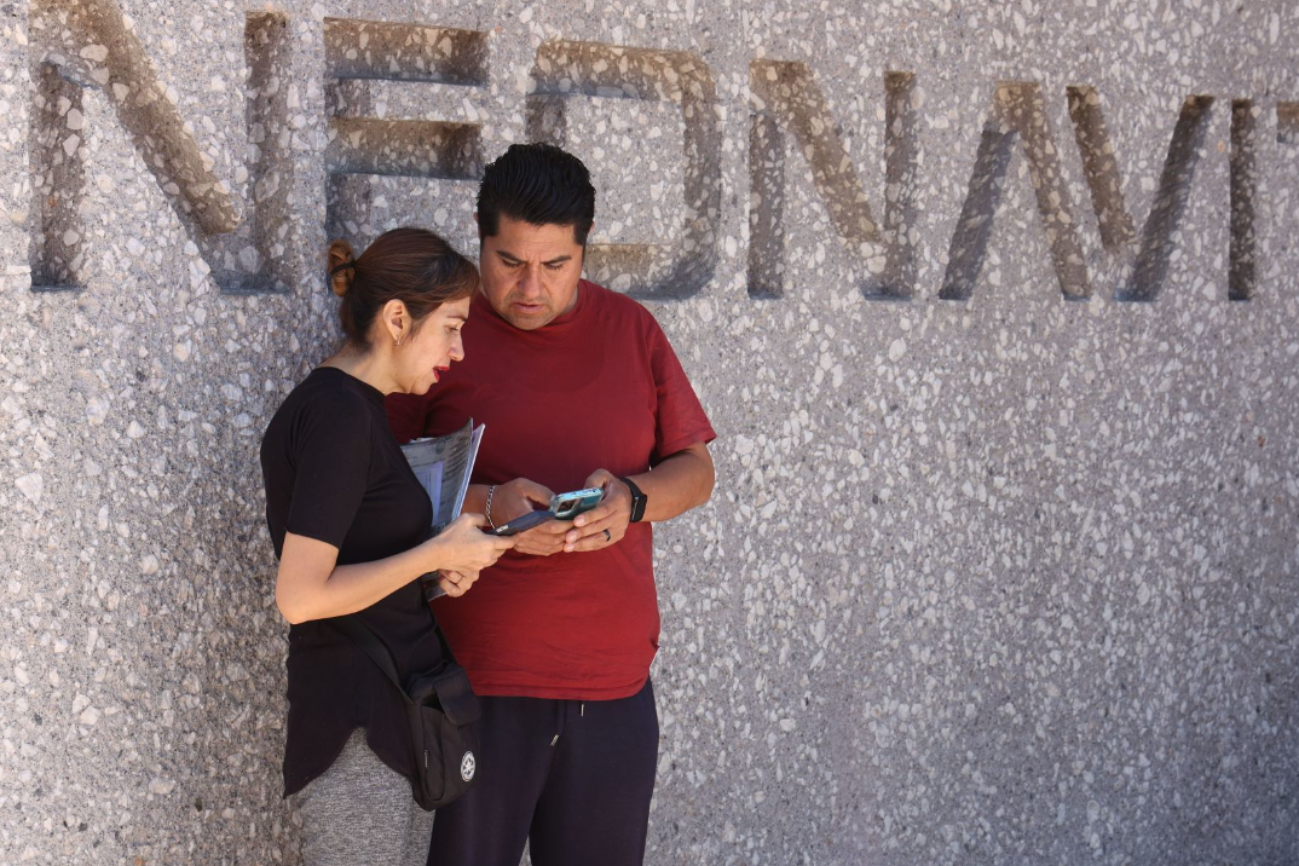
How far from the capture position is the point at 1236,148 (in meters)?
5.12

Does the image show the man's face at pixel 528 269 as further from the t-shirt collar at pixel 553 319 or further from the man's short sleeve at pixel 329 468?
the man's short sleeve at pixel 329 468

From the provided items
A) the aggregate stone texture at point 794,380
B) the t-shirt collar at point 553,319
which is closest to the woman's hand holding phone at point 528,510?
the t-shirt collar at point 553,319

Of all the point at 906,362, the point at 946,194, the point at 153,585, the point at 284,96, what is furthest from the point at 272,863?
the point at 946,194

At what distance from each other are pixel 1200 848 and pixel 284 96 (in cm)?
375

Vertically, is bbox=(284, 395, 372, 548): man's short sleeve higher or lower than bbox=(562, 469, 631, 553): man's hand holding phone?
higher

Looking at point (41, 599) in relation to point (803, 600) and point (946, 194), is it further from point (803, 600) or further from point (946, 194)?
point (946, 194)

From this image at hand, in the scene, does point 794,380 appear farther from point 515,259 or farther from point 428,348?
point 428,348

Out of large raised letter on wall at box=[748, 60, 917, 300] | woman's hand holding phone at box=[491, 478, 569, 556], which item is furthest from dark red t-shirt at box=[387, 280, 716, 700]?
large raised letter on wall at box=[748, 60, 917, 300]

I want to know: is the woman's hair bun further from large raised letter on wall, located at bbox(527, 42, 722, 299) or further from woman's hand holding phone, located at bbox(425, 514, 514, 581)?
large raised letter on wall, located at bbox(527, 42, 722, 299)

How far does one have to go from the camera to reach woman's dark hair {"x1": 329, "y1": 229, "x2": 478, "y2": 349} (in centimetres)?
262

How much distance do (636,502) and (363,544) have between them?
1.83 ft

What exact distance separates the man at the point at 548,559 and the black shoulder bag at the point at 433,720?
0.74ft

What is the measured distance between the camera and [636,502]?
2.92 metres

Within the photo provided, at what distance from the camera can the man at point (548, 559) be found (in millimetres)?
2848
